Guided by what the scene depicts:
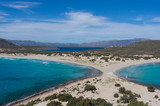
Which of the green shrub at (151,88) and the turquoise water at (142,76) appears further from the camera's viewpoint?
the turquoise water at (142,76)

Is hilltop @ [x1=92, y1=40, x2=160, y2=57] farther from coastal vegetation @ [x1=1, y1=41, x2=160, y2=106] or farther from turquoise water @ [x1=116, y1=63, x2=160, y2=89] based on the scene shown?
turquoise water @ [x1=116, y1=63, x2=160, y2=89]

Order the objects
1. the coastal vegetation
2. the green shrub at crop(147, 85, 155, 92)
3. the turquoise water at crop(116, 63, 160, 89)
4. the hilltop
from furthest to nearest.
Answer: the hilltop
the turquoise water at crop(116, 63, 160, 89)
the green shrub at crop(147, 85, 155, 92)
the coastal vegetation

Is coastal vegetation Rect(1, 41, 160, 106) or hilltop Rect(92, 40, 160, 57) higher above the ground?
hilltop Rect(92, 40, 160, 57)

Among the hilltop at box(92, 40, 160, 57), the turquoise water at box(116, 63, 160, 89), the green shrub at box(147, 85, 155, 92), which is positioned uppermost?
the hilltop at box(92, 40, 160, 57)

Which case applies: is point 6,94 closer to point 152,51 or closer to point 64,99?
point 64,99

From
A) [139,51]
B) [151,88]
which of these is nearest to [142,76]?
[151,88]

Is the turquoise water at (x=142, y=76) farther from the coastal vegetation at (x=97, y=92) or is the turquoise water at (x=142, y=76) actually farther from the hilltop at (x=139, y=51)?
the hilltop at (x=139, y=51)

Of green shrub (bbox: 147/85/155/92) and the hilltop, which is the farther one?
the hilltop

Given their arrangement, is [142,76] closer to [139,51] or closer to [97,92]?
[97,92]

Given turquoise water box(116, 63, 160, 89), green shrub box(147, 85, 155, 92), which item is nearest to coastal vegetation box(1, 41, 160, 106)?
green shrub box(147, 85, 155, 92)

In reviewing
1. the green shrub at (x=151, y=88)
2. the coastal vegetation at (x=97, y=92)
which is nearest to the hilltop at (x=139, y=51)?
the coastal vegetation at (x=97, y=92)

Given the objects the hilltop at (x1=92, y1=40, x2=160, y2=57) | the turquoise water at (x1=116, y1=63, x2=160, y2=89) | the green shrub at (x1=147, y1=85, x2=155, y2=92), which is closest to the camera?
the green shrub at (x1=147, y1=85, x2=155, y2=92)
